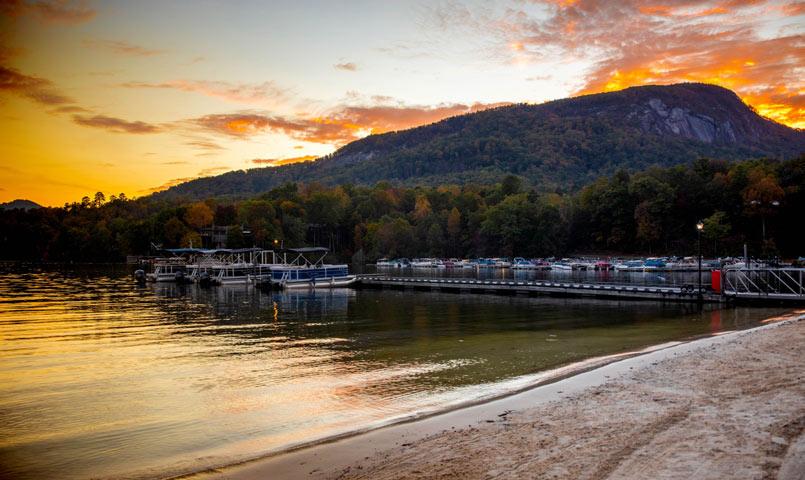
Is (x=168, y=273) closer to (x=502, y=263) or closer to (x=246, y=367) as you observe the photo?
(x=246, y=367)

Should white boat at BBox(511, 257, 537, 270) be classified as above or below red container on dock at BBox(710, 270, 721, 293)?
below

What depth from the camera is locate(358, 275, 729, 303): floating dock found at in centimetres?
4522

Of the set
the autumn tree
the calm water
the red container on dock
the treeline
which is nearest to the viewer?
the calm water

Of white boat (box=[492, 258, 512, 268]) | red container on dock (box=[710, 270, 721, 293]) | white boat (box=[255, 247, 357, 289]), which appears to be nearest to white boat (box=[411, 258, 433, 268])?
white boat (box=[492, 258, 512, 268])

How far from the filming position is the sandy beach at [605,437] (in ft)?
29.7

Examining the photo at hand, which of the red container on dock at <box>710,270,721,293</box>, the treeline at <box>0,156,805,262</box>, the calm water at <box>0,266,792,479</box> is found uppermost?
the treeline at <box>0,156,805,262</box>

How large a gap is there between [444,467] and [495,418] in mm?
3878

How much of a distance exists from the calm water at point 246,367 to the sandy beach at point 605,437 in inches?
68.3

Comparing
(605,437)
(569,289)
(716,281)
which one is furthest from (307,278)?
(605,437)

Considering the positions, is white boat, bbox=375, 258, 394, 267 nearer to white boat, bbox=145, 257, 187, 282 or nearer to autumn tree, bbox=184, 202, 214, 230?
autumn tree, bbox=184, 202, 214, 230

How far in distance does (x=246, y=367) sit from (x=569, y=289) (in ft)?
126

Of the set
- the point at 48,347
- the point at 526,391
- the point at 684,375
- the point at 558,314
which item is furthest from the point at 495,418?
the point at 558,314

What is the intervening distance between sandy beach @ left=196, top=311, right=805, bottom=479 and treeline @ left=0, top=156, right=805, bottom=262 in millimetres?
104471

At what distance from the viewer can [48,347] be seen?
89.7 ft
